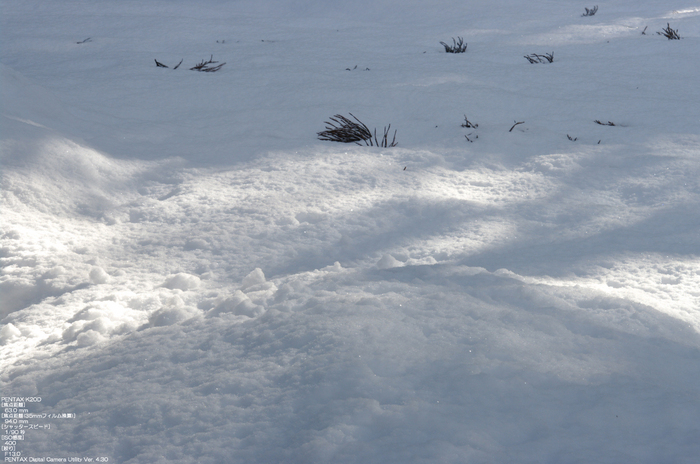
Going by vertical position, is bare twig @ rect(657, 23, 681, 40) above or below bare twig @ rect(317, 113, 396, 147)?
above

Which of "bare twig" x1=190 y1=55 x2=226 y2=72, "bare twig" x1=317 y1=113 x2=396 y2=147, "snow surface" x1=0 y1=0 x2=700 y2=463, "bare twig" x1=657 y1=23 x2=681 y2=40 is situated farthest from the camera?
"bare twig" x1=657 y1=23 x2=681 y2=40

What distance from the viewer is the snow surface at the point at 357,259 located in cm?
86

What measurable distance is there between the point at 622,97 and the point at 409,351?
110 inches

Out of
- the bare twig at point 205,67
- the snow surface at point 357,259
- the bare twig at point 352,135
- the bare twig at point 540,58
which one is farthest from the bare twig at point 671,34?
the bare twig at point 205,67

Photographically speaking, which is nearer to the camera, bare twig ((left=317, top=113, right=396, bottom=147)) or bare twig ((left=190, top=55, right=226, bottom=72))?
bare twig ((left=317, top=113, right=396, bottom=147))

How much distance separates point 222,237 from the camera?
5.66 feet

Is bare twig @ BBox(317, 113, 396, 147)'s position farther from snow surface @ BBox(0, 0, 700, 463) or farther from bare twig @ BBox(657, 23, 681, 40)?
bare twig @ BBox(657, 23, 681, 40)

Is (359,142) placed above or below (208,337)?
above

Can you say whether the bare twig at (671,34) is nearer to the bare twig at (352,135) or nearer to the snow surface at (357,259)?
the snow surface at (357,259)

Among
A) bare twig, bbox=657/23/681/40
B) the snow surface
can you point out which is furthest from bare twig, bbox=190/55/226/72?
bare twig, bbox=657/23/681/40

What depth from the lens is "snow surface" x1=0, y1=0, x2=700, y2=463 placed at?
0.86m

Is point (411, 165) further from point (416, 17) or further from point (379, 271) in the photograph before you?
point (416, 17)

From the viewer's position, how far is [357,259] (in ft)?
5.26

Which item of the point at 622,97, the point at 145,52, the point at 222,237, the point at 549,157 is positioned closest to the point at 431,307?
the point at 222,237
